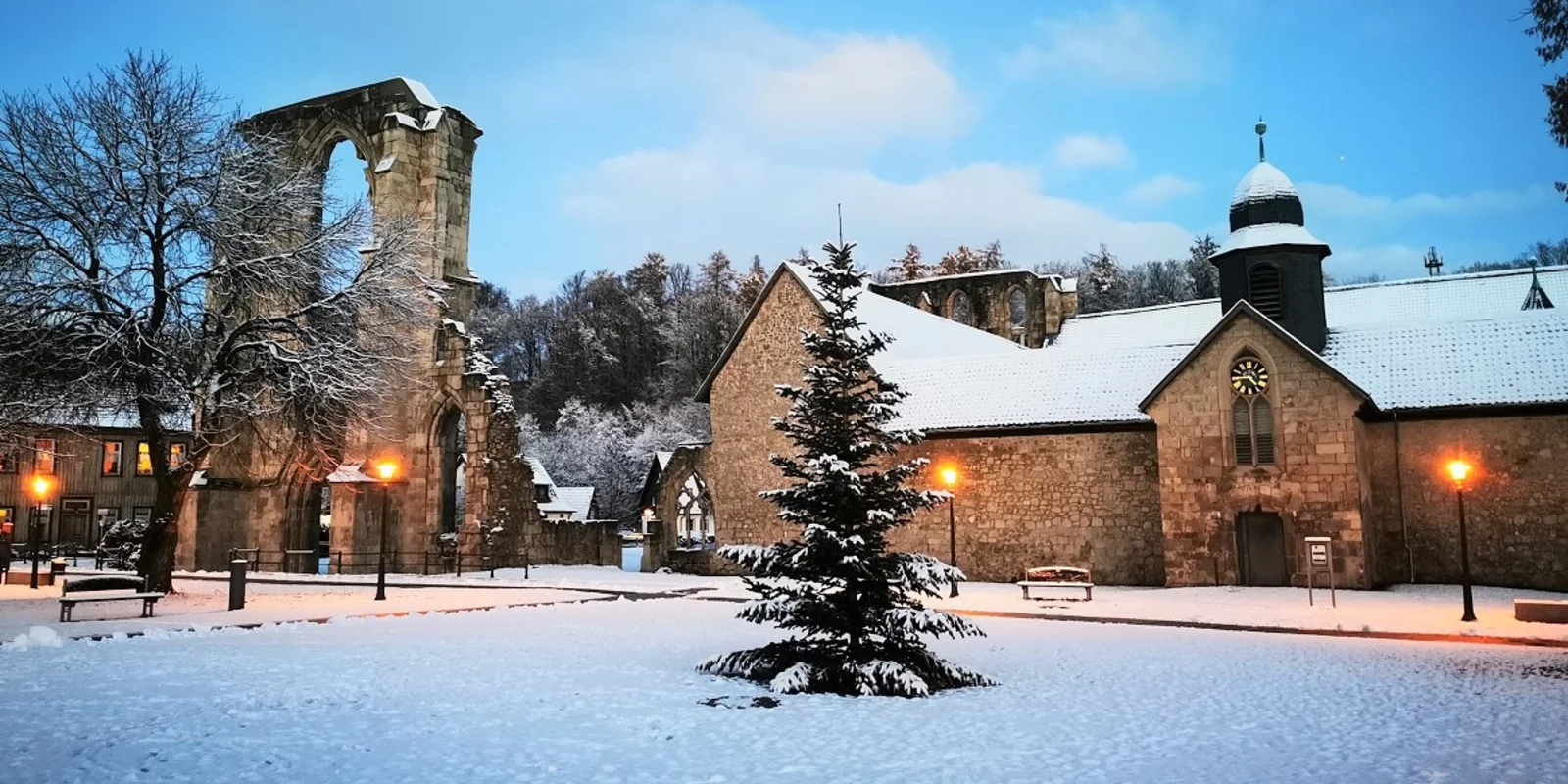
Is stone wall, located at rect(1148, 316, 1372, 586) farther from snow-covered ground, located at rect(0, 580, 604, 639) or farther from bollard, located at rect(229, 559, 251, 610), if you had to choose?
bollard, located at rect(229, 559, 251, 610)

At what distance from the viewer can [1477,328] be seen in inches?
988

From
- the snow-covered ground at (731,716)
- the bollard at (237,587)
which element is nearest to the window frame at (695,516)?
the bollard at (237,587)

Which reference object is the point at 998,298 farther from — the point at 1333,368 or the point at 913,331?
the point at 1333,368

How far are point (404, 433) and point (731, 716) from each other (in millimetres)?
25445

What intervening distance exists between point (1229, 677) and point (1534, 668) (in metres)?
3.82

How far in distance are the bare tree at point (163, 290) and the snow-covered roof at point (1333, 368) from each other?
13.8 meters

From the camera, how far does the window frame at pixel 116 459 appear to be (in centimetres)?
4700

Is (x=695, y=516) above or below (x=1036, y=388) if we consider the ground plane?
below

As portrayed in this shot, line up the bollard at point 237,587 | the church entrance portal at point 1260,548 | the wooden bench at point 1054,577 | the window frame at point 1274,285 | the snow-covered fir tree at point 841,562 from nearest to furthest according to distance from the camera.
A: the snow-covered fir tree at point 841,562 → the bollard at point 237,587 → the wooden bench at point 1054,577 → the church entrance portal at point 1260,548 → the window frame at point 1274,285

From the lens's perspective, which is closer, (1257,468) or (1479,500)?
(1479,500)

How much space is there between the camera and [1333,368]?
2256cm

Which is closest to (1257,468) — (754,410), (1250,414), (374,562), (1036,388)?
(1250,414)

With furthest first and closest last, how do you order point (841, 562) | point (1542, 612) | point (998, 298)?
point (998, 298) → point (1542, 612) → point (841, 562)

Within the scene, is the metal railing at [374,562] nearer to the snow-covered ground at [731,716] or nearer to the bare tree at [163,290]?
the bare tree at [163,290]
